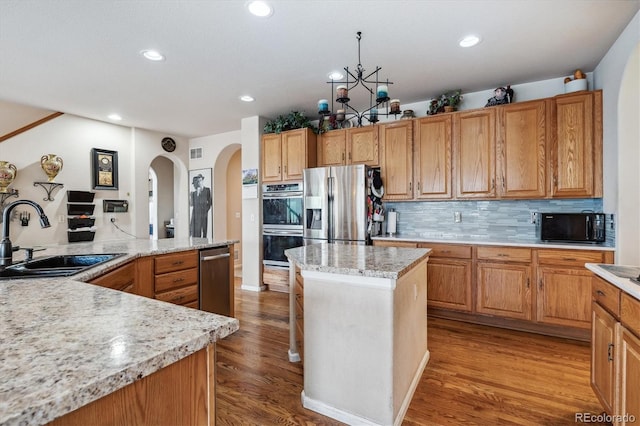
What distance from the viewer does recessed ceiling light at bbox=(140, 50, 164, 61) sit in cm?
285

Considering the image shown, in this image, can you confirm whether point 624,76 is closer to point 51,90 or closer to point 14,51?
point 14,51

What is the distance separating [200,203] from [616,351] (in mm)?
6098

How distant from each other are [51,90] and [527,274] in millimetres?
5593

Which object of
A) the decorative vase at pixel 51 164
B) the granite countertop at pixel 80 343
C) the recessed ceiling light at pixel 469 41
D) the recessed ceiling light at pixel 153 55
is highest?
the recessed ceiling light at pixel 153 55

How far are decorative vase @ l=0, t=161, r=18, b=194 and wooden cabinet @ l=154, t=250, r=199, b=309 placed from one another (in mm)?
3141

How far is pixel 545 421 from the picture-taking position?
71.6 inches

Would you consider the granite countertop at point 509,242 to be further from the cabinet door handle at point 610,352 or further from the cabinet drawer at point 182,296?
the cabinet drawer at point 182,296

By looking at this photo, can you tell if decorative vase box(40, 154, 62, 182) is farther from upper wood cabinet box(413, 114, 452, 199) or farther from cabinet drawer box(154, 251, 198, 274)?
upper wood cabinet box(413, 114, 452, 199)

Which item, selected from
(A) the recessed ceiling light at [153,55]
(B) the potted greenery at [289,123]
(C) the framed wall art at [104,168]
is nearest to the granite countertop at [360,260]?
(A) the recessed ceiling light at [153,55]

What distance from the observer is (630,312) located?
1.39 m

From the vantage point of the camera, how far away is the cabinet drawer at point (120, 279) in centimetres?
190

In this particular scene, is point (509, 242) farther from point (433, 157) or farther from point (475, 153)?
point (433, 157)

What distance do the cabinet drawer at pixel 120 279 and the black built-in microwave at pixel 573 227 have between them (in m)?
3.75

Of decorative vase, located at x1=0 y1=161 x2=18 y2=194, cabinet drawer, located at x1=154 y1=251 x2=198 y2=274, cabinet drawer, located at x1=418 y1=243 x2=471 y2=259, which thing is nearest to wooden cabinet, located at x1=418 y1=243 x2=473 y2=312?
cabinet drawer, located at x1=418 y1=243 x2=471 y2=259
